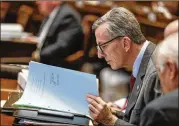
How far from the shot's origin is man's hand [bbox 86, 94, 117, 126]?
2102mm

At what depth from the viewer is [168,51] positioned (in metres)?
1.59

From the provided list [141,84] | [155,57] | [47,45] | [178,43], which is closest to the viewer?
[178,43]

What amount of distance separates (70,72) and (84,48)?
3.16m

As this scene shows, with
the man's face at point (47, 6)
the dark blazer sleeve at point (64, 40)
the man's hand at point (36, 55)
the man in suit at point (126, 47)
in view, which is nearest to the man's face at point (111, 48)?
the man in suit at point (126, 47)

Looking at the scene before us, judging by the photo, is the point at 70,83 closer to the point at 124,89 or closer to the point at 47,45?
the point at 47,45

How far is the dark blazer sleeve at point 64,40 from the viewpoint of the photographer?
4832mm

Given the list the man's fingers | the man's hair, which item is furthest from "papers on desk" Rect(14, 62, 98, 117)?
the man's hair

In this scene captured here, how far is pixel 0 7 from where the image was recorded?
5.91m

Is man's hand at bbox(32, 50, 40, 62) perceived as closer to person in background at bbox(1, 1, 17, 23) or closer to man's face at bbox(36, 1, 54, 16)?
man's face at bbox(36, 1, 54, 16)

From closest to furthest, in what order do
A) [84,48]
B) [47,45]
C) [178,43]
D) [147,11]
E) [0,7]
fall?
[178,43] → [47,45] → [84,48] → [0,7] → [147,11]

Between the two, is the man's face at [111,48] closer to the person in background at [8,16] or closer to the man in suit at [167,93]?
the man in suit at [167,93]

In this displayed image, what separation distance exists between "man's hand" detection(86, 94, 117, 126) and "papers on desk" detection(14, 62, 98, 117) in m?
0.05

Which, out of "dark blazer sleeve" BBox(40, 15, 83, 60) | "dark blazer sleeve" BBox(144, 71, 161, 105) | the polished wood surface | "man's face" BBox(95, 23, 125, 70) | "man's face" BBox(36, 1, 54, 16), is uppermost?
"man's face" BBox(36, 1, 54, 16)

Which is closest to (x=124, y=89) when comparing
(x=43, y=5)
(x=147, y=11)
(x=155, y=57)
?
(x=147, y=11)
